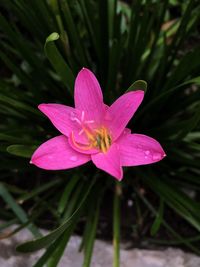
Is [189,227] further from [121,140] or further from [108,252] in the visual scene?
[121,140]

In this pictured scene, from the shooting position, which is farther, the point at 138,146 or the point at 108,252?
the point at 108,252

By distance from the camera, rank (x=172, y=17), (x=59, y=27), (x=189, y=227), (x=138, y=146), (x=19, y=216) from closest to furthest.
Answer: (x=138, y=146)
(x=59, y=27)
(x=19, y=216)
(x=189, y=227)
(x=172, y=17)

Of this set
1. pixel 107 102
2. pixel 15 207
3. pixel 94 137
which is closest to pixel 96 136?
pixel 94 137

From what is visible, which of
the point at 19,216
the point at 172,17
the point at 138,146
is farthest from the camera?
the point at 172,17

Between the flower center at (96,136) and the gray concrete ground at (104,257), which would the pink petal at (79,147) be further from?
the gray concrete ground at (104,257)

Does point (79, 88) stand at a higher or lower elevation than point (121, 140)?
higher

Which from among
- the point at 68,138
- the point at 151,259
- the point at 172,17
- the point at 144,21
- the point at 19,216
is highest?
the point at 172,17

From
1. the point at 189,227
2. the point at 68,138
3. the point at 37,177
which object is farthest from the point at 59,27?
the point at 189,227

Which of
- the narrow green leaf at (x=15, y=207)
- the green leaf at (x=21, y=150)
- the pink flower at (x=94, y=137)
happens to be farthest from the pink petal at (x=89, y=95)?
the narrow green leaf at (x=15, y=207)
